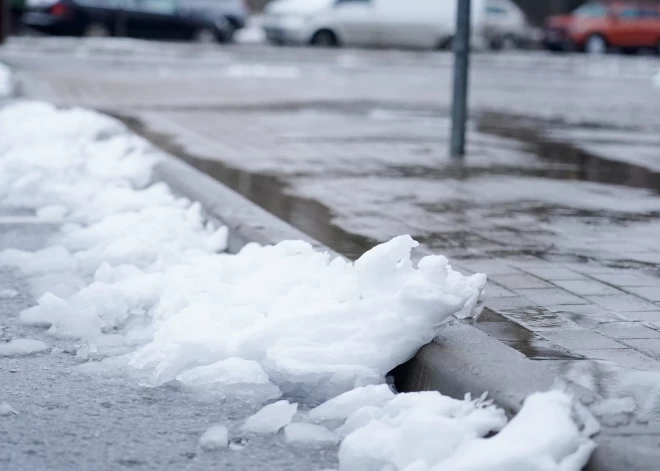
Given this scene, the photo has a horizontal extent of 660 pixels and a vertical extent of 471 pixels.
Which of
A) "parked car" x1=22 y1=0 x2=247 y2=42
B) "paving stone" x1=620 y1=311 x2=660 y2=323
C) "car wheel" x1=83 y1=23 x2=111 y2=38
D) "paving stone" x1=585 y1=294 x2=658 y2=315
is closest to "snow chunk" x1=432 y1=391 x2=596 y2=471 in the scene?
"paving stone" x1=620 y1=311 x2=660 y2=323

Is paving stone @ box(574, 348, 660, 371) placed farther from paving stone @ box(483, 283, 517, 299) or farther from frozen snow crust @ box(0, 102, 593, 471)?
paving stone @ box(483, 283, 517, 299)

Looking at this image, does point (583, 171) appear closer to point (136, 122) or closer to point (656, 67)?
point (136, 122)

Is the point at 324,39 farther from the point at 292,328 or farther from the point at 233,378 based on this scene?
the point at 233,378

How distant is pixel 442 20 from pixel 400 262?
27003 mm

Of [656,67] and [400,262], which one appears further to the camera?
[656,67]

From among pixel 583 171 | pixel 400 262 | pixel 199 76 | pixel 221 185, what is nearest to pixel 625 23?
pixel 199 76

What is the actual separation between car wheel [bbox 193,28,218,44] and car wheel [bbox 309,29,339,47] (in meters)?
2.58

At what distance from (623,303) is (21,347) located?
7.65 feet

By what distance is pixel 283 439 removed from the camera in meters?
3.41

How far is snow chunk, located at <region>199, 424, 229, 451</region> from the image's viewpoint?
3.34 m

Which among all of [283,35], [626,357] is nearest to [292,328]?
[626,357]

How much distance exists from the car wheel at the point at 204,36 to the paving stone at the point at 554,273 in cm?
2522

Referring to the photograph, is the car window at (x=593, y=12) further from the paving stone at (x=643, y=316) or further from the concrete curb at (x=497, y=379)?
the concrete curb at (x=497, y=379)

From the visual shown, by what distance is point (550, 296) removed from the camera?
15.2 ft
